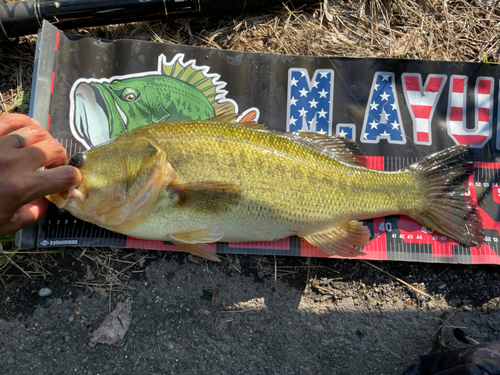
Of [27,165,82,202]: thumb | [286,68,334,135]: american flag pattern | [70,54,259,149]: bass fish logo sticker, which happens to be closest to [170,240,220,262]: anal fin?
[27,165,82,202]: thumb

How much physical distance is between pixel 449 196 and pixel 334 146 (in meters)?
1.19

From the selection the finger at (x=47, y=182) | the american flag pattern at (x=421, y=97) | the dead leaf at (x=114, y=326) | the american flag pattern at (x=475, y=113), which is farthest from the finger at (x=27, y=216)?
the american flag pattern at (x=475, y=113)

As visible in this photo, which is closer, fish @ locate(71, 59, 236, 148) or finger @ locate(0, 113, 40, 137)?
finger @ locate(0, 113, 40, 137)

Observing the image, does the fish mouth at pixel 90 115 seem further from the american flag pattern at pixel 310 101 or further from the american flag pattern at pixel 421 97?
the american flag pattern at pixel 421 97

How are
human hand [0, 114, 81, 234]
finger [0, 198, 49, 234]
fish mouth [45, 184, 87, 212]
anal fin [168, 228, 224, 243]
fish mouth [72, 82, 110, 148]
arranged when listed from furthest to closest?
fish mouth [72, 82, 110, 148]
anal fin [168, 228, 224, 243]
finger [0, 198, 49, 234]
fish mouth [45, 184, 87, 212]
human hand [0, 114, 81, 234]

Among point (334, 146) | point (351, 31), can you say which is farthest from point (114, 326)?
point (351, 31)

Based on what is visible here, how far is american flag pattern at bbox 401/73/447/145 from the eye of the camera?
3.13m

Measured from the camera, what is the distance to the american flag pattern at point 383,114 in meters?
3.11

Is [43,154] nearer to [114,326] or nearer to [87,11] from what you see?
[114,326]

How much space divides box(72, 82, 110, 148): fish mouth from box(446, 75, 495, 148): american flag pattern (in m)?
3.53

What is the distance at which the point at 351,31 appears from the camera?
11.2 ft

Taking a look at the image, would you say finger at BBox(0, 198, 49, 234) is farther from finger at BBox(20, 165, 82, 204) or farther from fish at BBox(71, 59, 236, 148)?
fish at BBox(71, 59, 236, 148)

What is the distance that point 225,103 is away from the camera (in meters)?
3.11

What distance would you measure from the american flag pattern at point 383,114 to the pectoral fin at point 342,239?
99 cm
